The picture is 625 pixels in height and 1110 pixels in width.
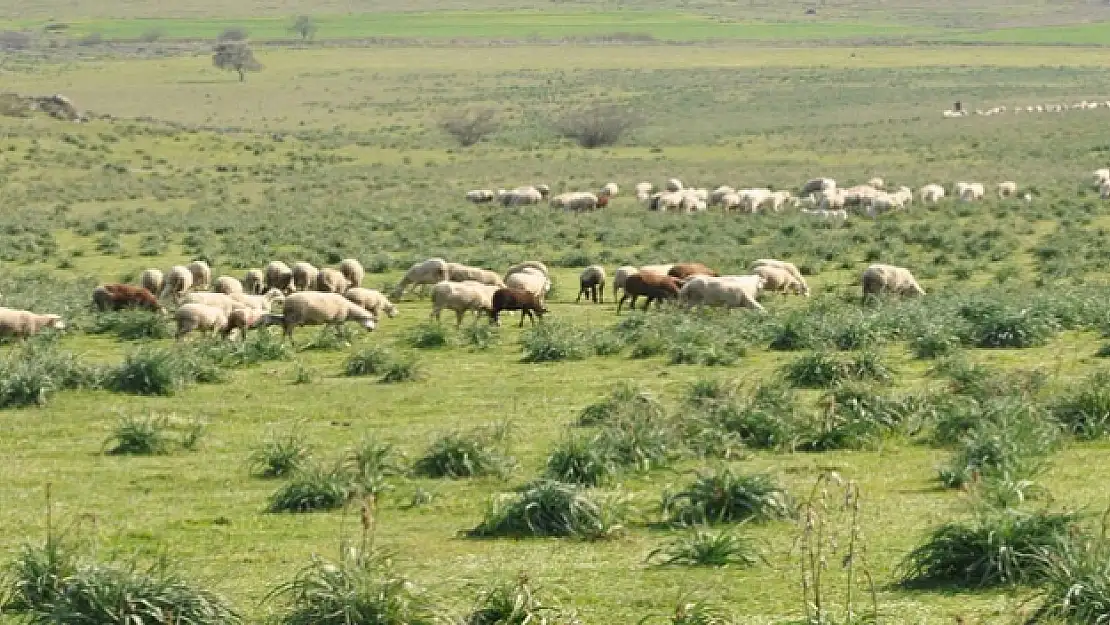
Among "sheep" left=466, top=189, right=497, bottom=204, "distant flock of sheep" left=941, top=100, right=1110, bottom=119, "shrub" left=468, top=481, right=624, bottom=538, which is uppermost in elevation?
"shrub" left=468, top=481, right=624, bottom=538

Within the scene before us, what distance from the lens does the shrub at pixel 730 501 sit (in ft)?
43.7

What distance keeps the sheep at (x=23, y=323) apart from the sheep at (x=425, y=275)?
7.44 metres

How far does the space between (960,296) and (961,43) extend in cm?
14960

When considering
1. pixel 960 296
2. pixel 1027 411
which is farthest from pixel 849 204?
pixel 1027 411

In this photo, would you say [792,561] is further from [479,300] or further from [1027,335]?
[479,300]

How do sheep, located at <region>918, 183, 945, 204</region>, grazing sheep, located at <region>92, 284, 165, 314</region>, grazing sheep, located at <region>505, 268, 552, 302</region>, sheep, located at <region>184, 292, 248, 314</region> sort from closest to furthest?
sheep, located at <region>184, 292, 248, 314</region>
grazing sheep, located at <region>92, 284, 165, 314</region>
grazing sheep, located at <region>505, 268, 552, 302</region>
sheep, located at <region>918, 183, 945, 204</region>

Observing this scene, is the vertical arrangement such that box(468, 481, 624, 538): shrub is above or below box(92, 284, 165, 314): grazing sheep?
above

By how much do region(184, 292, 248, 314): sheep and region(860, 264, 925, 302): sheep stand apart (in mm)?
10463

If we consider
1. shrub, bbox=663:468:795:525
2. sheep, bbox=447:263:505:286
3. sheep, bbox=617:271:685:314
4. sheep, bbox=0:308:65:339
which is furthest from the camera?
sheep, bbox=447:263:505:286

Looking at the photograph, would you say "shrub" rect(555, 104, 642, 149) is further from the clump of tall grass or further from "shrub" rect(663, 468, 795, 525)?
"shrub" rect(663, 468, 795, 525)

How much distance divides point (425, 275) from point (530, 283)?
105 inches

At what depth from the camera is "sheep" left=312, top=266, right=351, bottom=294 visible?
3036 centimetres

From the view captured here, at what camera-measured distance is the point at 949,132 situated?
83.1m

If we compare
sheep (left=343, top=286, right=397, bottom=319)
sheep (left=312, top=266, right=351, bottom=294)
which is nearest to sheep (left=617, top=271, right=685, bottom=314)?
sheep (left=343, top=286, right=397, bottom=319)
